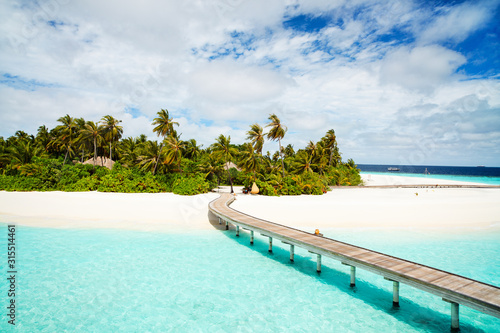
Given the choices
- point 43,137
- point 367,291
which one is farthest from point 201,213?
point 43,137

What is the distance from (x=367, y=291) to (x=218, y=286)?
5173 mm

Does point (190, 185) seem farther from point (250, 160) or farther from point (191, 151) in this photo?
point (191, 151)

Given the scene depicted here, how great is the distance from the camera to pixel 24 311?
25.6 ft

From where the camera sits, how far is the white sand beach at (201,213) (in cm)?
1722

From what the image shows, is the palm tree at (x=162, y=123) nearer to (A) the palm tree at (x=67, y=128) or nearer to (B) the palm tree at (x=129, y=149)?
(B) the palm tree at (x=129, y=149)

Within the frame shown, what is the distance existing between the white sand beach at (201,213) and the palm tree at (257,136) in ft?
27.7

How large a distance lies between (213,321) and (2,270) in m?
9.30

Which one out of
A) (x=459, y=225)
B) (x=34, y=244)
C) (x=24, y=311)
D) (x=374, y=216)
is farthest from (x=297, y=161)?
(x=24, y=311)

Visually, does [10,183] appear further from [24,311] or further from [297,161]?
[297,161]

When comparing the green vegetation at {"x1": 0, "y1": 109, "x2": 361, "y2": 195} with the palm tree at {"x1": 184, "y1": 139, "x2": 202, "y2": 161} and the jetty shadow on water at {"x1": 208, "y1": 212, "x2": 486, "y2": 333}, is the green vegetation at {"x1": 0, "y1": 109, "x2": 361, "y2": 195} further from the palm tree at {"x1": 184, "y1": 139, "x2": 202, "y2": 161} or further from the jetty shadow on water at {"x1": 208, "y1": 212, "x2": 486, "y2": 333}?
the jetty shadow on water at {"x1": 208, "y1": 212, "x2": 486, "y2": 333}

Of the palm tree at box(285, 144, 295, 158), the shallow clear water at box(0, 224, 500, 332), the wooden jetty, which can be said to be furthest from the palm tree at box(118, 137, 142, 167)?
the wooden jetty

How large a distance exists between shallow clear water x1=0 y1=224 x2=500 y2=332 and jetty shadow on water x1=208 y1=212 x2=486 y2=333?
0.04m

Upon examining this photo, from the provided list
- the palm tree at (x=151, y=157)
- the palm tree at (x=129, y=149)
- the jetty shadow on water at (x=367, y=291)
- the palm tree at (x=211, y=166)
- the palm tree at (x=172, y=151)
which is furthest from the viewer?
the palm tree at (x=129, y=149)

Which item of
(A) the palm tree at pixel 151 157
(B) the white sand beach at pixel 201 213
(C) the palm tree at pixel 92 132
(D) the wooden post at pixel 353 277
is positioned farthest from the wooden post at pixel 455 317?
(C) the palm tree at pixel 92 132
